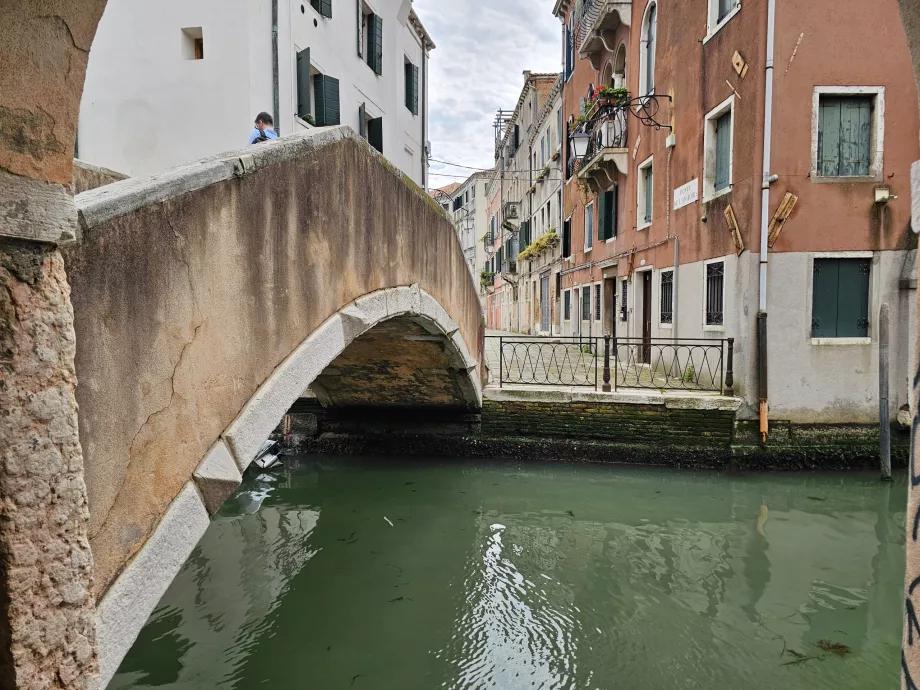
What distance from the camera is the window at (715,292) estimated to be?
7640 mm

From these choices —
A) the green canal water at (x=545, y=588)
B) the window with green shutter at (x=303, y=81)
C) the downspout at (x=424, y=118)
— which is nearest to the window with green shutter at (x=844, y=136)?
the green canal water at (x=545, y=588)

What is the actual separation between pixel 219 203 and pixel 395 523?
174 inches

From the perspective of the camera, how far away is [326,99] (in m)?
9.08

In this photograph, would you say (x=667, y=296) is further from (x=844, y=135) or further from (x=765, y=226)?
(x=844, y=135)

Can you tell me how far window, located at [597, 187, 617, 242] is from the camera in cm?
1190

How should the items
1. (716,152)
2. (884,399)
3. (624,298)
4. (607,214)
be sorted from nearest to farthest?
(884,399), (716,152), (624,298), (607,214)

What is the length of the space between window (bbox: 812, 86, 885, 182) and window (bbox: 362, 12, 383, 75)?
311 inches

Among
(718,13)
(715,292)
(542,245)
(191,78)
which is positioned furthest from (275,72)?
(542,245)

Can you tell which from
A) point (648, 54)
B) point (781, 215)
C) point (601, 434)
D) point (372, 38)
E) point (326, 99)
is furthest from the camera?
point (372, 38)

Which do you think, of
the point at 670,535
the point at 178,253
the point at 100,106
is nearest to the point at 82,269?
the point at 178,253

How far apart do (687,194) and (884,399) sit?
3700 mm

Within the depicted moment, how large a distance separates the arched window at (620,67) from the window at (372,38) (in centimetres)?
464

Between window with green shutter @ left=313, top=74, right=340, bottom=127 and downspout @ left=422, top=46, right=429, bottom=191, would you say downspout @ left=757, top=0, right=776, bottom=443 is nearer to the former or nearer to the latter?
window with green shutter @ left=313, top=74, right=340, bottom=127

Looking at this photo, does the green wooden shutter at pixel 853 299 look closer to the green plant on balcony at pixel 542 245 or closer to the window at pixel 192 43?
the window at pixel 192 43
